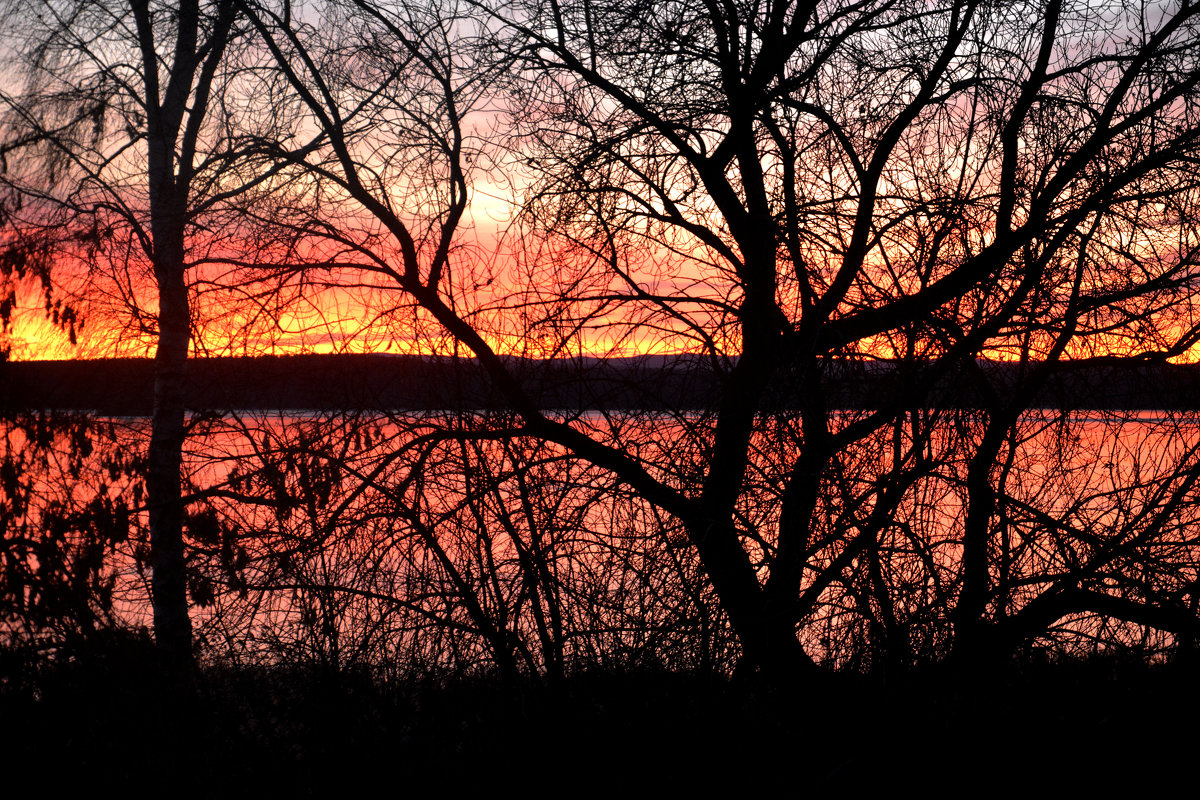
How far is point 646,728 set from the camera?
14.4 feet

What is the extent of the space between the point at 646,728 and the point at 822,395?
6.16 feet

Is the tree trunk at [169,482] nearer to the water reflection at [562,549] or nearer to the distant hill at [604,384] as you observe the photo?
the water reflection at [562,549]

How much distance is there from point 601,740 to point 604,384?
172 cm

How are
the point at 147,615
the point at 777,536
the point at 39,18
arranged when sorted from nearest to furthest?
1. the point at 777,536
2. the point at 147,615
3. the point at 39,18

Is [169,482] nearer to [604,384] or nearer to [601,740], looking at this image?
[604,384]

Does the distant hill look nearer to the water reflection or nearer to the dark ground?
the water reflection

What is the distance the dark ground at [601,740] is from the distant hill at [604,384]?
51.2 inches

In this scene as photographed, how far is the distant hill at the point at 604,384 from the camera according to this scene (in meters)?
3.94

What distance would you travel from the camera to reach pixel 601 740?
4.31 m

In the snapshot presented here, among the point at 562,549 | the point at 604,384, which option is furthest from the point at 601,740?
the point at 604,384

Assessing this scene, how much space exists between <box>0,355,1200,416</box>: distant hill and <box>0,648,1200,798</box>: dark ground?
4.27 ft

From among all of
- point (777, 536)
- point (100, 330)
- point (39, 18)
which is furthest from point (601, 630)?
point (39, 18)

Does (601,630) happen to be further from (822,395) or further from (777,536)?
(822,395)

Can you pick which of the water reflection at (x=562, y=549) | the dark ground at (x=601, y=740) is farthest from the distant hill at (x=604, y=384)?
the dark ground at (x=601, y=740)
